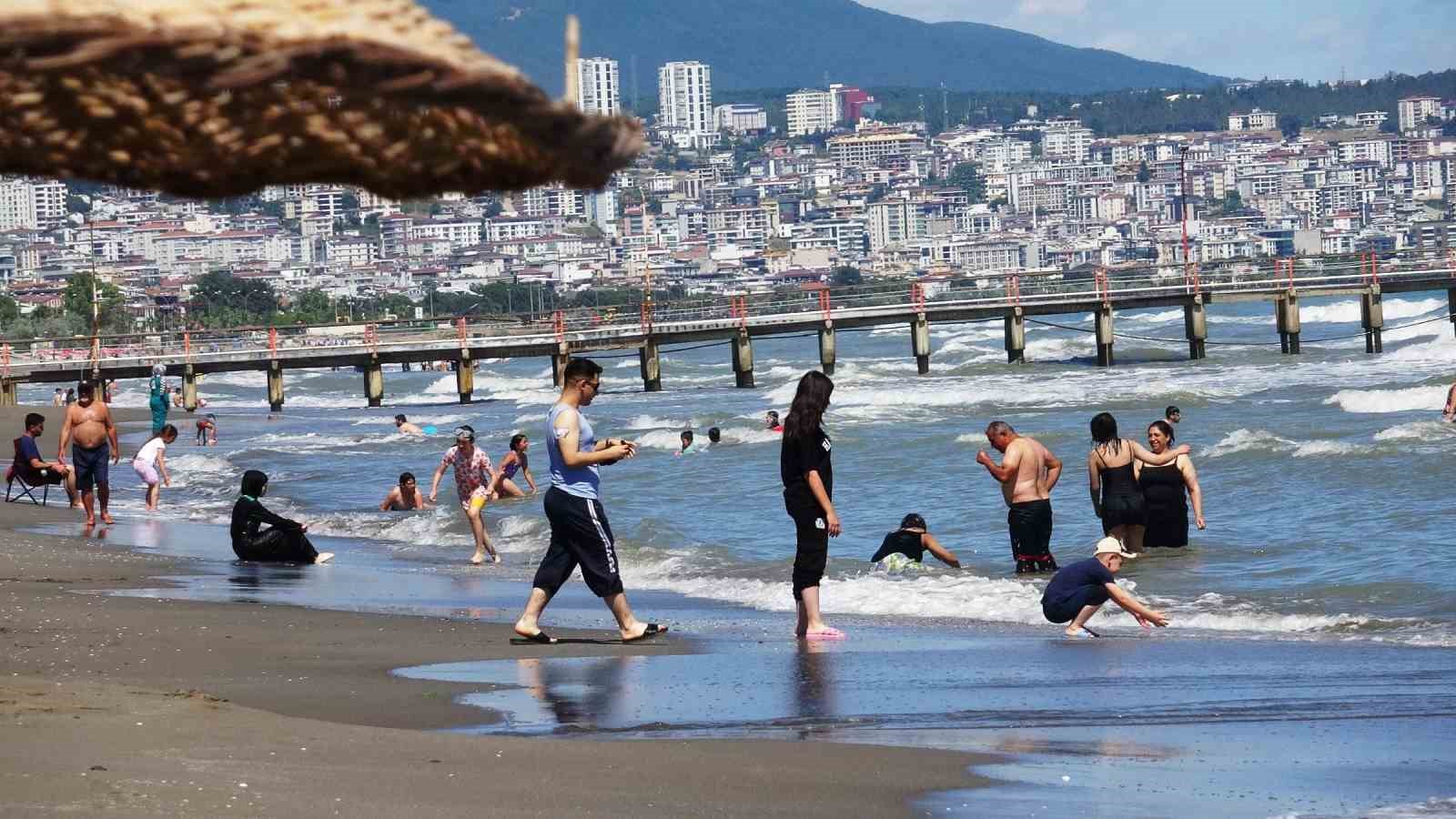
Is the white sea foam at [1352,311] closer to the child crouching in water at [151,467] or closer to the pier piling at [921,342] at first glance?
the pier piling at [921,342]

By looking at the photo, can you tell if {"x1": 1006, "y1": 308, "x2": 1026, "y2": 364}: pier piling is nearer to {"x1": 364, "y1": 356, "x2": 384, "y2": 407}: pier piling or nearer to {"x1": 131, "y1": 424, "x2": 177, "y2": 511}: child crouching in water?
{"x1": 364, "y1": 356, "x2": 384, "y2": 407}: pier piling

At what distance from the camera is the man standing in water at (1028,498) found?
13.1 m

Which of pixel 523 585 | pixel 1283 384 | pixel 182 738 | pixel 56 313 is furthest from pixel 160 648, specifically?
pixel 56 313

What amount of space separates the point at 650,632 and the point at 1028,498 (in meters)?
4.18

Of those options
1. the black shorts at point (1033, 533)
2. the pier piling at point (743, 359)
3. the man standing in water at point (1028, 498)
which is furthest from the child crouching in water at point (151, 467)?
the pier piling at point (743, 359)

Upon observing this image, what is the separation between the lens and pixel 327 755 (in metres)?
5.93

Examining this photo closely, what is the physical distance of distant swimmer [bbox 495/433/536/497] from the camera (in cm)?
1875

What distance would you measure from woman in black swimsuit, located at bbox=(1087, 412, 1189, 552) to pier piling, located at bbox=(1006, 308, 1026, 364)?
38927 mm

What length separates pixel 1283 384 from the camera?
126ft

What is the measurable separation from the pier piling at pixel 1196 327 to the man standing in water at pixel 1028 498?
1542 inches

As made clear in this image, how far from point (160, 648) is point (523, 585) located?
4.73 meters

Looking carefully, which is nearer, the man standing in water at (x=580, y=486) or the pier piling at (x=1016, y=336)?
the man standing in water at (x=580, y=486)

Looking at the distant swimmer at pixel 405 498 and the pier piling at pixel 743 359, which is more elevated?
the pier piling at pixel 743 359

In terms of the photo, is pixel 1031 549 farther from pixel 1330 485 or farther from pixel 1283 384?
pixel 1283 384
